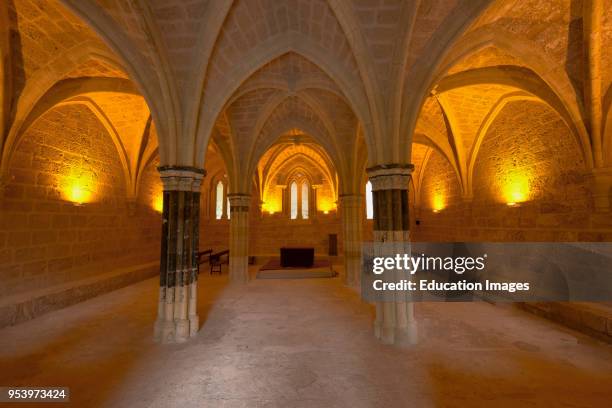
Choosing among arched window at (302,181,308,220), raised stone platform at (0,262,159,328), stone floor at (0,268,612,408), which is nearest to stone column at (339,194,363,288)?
stone floor at (0,268,612,408)

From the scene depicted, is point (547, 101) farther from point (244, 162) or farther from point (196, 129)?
point (244, 162)

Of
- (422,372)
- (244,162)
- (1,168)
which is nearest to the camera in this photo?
(422,372)

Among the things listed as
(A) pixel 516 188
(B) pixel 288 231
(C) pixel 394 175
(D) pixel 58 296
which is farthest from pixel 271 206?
(A) pixel 516 188

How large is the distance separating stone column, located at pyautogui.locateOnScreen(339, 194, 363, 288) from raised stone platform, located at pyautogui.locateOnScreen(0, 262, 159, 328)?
23.9 feet

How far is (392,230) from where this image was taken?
4648 mm

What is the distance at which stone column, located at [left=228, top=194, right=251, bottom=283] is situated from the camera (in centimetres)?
922

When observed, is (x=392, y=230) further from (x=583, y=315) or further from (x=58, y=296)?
(x=58, y=296)

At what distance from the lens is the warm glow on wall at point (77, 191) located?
6961mm

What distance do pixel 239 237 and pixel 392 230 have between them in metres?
6.23

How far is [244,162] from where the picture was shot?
9.16m

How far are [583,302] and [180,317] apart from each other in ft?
25.7

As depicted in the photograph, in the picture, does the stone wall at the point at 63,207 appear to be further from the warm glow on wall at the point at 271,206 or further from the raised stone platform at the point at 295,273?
the warm glow on wall at the point at 271,206

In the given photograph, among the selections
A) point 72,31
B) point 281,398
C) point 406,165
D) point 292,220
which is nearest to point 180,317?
point 281,398

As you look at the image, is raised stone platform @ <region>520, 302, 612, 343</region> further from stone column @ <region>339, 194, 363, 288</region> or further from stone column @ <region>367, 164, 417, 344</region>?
stone column @ <region>339, 194, 363, 288</region>
